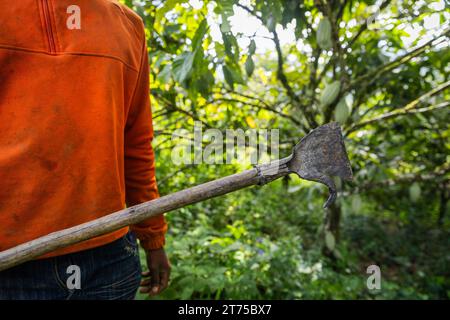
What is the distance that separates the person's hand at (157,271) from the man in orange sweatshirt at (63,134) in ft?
0.62

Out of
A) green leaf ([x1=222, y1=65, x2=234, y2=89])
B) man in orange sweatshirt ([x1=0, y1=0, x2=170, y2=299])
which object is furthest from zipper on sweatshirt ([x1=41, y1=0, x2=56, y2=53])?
green leaf ([x1=222, y1=65, x2=234, y2=89])

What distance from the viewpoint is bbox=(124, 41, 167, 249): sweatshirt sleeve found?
1068mm

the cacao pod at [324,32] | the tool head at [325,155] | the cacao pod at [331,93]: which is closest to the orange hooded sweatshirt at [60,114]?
the tool head at [325,155]

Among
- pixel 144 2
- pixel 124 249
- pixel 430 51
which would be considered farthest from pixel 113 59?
pixel 430 51

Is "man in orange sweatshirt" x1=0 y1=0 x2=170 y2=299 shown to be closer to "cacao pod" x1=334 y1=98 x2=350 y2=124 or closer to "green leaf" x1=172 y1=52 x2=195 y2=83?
"green leaf" x1=172 y1=52 x2=195 y2=83

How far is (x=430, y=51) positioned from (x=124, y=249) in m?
1.83

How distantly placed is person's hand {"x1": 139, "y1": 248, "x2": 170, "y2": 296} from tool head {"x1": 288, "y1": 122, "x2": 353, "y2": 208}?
63 cm

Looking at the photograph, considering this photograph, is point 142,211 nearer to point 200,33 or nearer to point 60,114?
point 60,114

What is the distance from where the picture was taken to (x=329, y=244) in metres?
2.44

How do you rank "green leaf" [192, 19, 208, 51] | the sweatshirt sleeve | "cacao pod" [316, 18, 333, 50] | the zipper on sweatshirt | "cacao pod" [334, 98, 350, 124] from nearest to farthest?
the zipper on sweatshirt < the sweatshirt sleeve < "green leaf" [192, 19, 208, 51] < "cacao pod" [316, 18, 333, 50] < "cacao pod" [334, 98, 350, 124]

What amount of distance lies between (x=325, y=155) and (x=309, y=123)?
1.42 meters

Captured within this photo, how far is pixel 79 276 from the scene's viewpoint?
869 mm

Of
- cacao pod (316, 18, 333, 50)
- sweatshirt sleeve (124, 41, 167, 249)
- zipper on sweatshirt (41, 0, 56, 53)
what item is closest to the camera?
zipper on sweatshirt (41, 0, 56, 53)

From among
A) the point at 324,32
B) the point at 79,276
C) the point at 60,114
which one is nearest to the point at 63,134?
the point at 60,114
